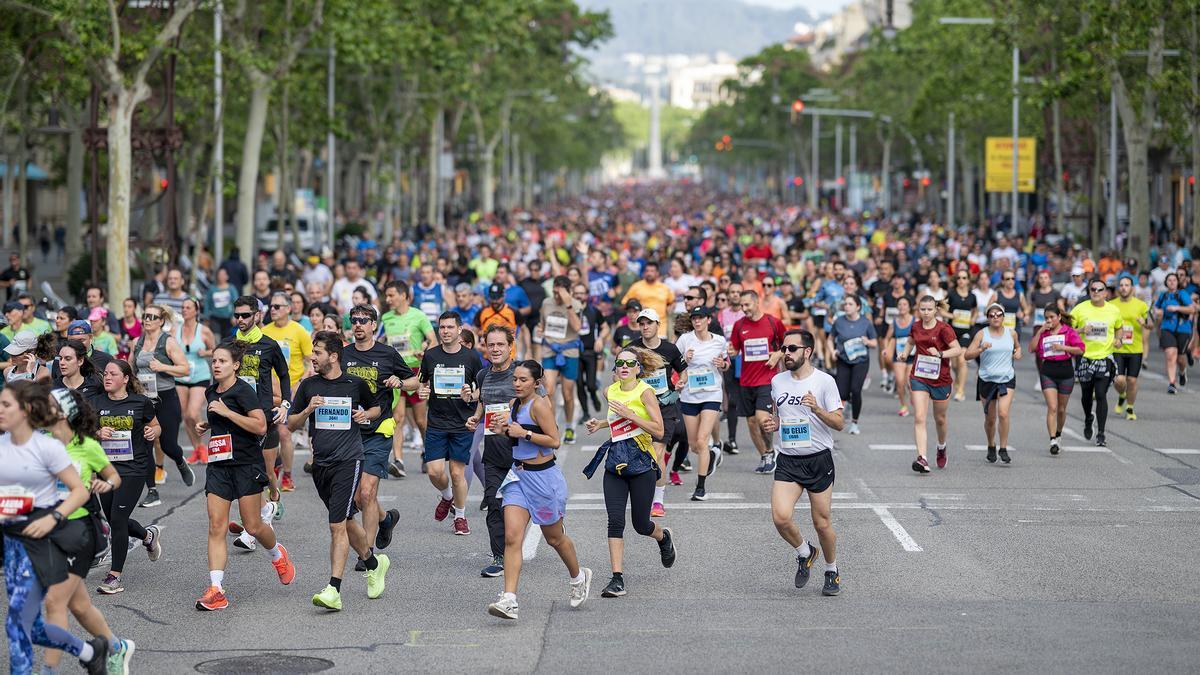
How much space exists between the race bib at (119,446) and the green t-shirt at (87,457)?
1893mm

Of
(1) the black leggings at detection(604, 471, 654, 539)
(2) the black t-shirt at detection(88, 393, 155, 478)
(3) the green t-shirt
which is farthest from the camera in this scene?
(2) the black t-shirt at detection(88, 393, 155, 478)

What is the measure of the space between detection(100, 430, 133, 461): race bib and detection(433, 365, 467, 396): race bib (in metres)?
2.41

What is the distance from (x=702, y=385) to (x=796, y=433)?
159 inches

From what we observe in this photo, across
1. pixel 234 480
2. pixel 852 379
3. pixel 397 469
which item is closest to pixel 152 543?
pixel 234 480

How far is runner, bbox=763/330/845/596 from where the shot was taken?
10.7 metres

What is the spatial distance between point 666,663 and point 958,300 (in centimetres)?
1236

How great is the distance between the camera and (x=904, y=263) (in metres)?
39.5

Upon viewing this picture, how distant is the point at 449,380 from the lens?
12.8 metres

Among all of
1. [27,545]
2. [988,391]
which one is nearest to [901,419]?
[988,391]

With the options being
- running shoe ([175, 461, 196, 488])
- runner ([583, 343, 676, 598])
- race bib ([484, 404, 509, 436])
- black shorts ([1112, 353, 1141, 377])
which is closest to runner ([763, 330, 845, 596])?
runner ([583, 343, 676, 598])

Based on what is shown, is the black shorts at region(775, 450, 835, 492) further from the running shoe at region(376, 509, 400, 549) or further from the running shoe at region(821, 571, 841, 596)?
the running shoe at region(376, 509, 400, 549)

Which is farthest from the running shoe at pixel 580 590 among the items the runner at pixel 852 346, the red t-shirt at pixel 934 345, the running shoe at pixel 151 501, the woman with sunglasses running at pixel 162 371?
the runner at pixel 852 346

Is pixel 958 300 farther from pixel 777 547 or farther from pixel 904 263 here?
pixel 904 263

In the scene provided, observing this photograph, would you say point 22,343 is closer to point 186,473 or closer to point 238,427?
point 186,473
